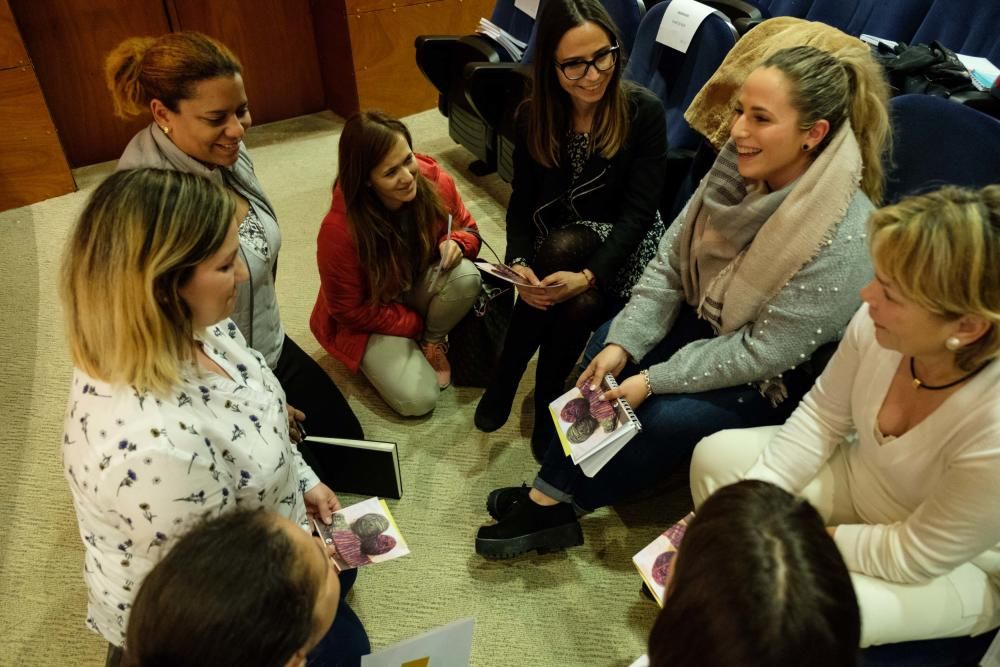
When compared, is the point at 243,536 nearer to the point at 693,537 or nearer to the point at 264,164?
the point at 693,537

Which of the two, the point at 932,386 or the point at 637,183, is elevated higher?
the point at 932,386

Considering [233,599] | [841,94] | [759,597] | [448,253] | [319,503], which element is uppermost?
[841,94]

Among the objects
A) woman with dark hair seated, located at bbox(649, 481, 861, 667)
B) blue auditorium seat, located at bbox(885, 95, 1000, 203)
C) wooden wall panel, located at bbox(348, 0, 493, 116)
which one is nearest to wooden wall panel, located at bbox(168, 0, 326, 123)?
wooden wall panel, located at bbox(348, 0, 493, 116)

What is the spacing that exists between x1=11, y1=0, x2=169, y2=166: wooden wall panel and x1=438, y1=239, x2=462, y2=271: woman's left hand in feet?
7.77

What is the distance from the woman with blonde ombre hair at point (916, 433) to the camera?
107 cm

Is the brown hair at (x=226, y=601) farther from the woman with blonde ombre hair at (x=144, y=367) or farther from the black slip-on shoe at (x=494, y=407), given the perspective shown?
the black slip-on shoe at (x=494, y=407)

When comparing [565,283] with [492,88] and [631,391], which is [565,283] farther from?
[492,88]

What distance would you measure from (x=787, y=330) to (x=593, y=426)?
1.61 ft

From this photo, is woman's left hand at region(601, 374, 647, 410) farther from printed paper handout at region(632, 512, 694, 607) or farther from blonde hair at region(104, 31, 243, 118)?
blonde hair at region(104, 31, 243, 118)

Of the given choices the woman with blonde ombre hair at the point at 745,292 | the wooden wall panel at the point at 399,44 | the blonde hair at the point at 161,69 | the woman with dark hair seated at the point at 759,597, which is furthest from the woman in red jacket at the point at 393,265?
the wooden wall panel at the point at 399,44

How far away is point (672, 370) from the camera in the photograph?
1.67 m

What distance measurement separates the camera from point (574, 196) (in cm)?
208

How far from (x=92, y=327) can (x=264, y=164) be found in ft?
9.54

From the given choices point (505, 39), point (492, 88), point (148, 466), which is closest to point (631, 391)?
point (148, 466)
